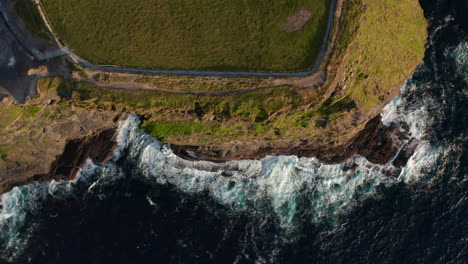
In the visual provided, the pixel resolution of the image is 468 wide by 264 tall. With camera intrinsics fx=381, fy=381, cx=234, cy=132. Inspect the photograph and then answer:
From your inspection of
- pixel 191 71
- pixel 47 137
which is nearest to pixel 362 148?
pixel 191 71

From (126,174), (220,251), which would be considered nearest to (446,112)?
(220,251)

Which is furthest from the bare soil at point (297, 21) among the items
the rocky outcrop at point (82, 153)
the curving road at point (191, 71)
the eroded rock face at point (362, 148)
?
the rocky outcrop at point (82, 153)

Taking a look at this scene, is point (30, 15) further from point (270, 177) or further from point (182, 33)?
point (270, 177)

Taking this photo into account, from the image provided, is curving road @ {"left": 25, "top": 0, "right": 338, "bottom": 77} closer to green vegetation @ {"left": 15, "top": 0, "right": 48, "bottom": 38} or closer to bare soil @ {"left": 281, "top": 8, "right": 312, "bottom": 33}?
green vegetation @ {"left": 15, "top": 0, "right": 48, "bottom": 38}

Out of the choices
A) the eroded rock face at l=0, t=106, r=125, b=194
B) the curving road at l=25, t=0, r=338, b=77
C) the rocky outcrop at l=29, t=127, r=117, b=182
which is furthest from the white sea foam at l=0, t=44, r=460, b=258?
the curving road at l=25, t=0, r=338, b=77

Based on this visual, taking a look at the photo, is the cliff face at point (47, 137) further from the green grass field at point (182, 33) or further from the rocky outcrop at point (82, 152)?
the green grass field at point (182, 33)

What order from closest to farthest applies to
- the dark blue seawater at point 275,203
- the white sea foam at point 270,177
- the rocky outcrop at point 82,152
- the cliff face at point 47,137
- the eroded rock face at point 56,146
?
the cliff face at point 47,137 → the eroded rock face at point 56,146 → the dark blue seawater at point 275,203 → the white sea foam at point 270,177 → the rocky outcrop at point 82,152
